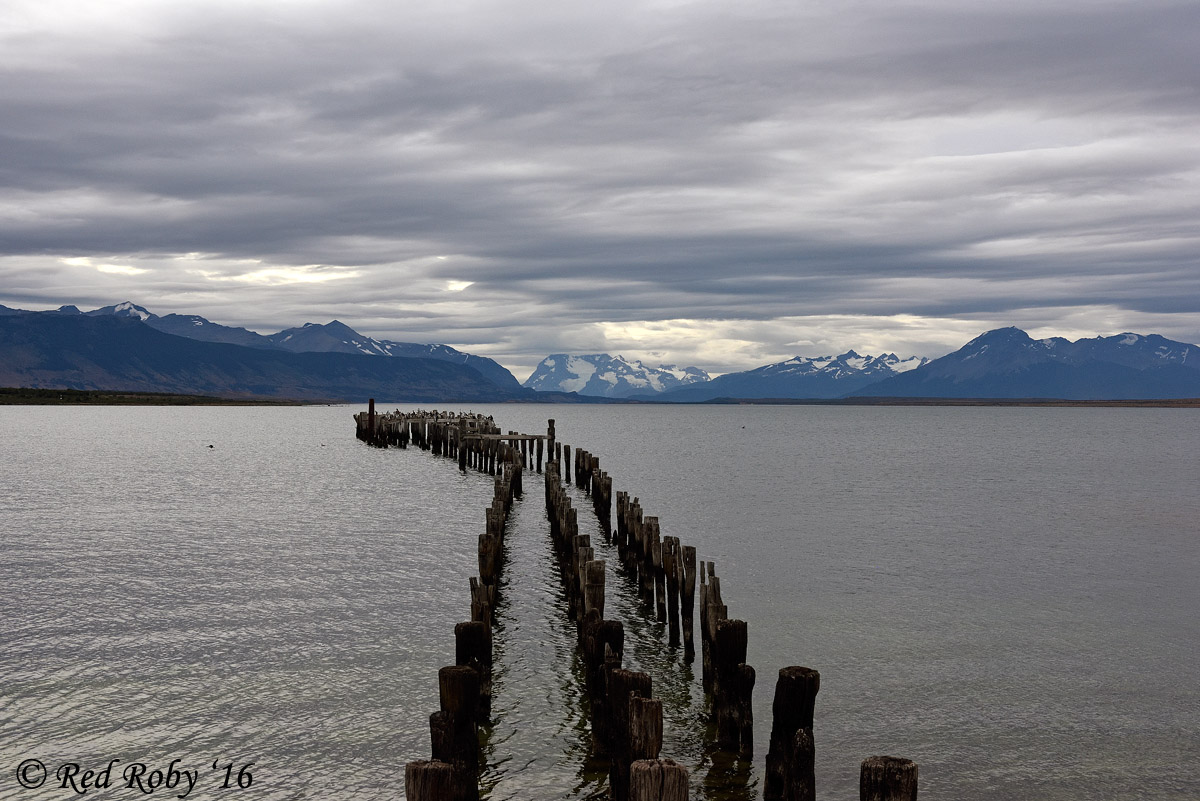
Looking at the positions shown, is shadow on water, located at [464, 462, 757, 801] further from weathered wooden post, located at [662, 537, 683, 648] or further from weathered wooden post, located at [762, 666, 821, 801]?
weathered wooden post, located at [762, 666, 821, 801]

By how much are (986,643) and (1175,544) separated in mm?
16418

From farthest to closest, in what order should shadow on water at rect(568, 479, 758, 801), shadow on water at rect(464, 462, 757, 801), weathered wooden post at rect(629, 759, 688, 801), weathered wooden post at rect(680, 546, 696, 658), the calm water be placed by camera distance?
weathered wooden post at rect(680, 546, 696, 658) < the calm water < shadow on water at rect(568, 479, 758, 801) < shadow on water at rect(464, 462, 757, 801) < weathered wooden post at rect(629, 759, 688, 801)

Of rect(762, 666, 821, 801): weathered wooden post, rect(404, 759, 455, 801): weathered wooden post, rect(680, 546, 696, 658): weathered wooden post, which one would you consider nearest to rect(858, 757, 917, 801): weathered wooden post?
rect(762, 666, 821, 801): weathered wooden post

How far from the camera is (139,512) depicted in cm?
3416

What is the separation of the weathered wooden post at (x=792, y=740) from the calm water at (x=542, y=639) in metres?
0.73

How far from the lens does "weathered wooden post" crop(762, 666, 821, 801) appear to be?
9.35 meters

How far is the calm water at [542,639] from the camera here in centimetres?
1174

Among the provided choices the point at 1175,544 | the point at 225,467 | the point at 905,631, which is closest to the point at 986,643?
the point at 905,631

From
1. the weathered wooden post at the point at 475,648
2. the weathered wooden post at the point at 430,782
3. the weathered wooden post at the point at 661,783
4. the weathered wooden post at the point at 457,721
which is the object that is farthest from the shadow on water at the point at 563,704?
the weathered wooden post at the point at 661,783

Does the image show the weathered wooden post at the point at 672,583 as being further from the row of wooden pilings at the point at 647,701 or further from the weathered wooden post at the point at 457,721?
the weathered wooden post at the point at 457,721

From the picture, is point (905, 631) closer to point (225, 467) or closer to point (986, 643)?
point (986, 643)

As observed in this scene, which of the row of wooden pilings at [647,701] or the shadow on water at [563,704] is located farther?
the shadow on water at [563,704]

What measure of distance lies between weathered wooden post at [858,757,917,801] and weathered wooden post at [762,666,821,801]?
1921mm

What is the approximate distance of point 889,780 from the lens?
7.36 meters
